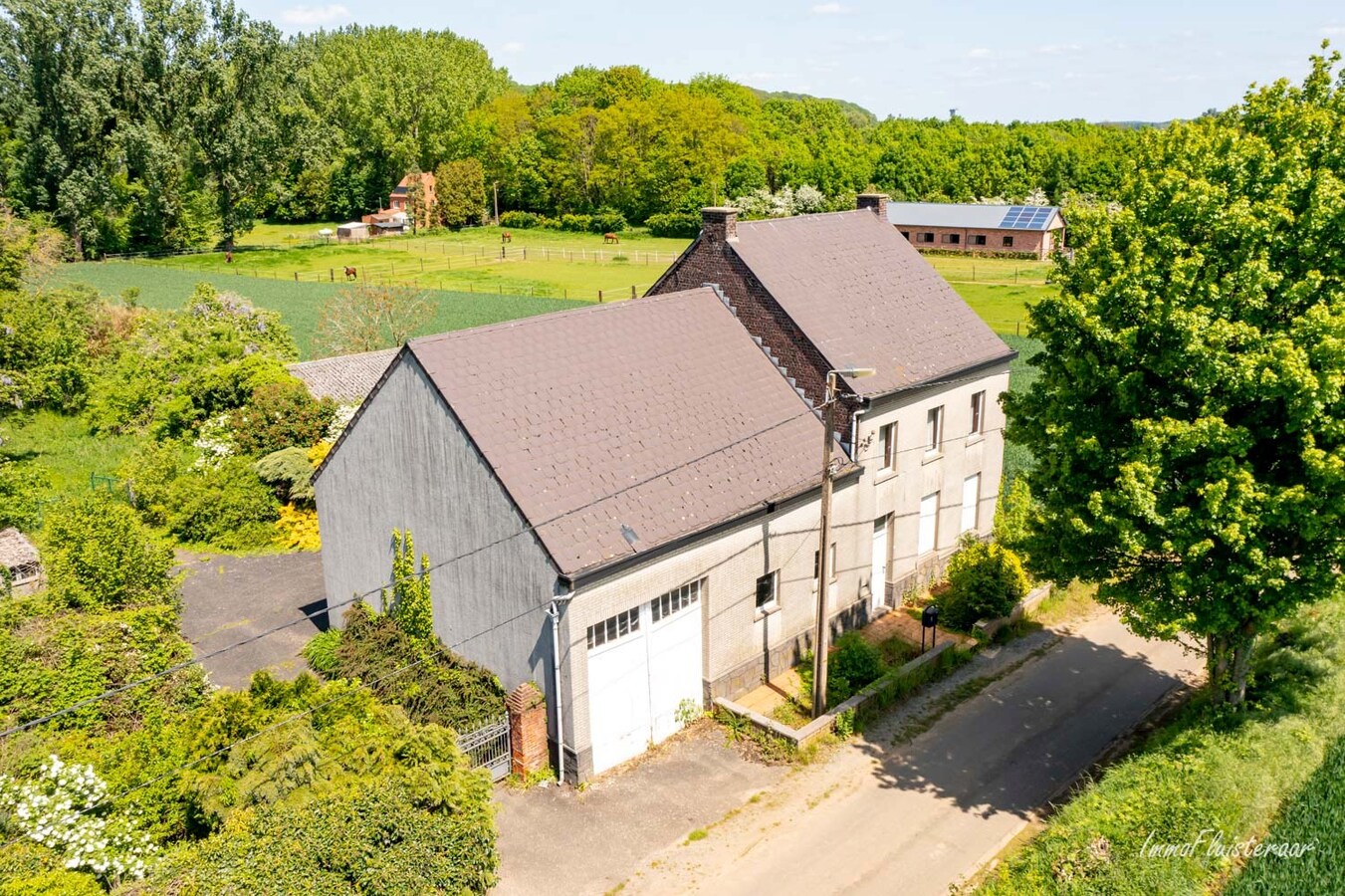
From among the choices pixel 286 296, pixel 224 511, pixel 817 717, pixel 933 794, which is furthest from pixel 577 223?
pixel 933 794

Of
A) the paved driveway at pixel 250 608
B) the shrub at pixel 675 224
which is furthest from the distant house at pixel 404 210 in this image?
the paved driveway at pixel 250 608

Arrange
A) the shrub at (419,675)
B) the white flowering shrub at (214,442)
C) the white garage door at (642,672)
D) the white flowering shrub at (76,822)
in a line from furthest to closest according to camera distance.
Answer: the white flowering shrub at (214,442) → the shrub at (419,675) → the white garage door at (642,672) → the white flowering shrub at (76,822)

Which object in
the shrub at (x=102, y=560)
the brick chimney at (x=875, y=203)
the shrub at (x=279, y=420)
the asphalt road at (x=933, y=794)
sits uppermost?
the brick chimney at (x=875, y=203)

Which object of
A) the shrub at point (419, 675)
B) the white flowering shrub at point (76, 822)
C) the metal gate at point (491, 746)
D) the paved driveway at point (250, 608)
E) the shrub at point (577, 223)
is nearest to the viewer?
the white flowering shrub at point (76, 822)

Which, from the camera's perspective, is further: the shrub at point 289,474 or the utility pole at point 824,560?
the shrub at point 289,474

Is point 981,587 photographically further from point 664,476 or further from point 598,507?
point 598,507

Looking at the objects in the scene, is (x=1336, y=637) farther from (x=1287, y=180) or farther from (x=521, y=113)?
(x=521, y=113)

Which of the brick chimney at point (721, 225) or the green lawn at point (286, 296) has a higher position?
the brick chimney at point (721, 225)

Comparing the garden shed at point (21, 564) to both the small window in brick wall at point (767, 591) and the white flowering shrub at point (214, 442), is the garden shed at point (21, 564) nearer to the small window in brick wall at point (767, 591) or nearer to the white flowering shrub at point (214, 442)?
the white flowering shrub at point (214, 442)
